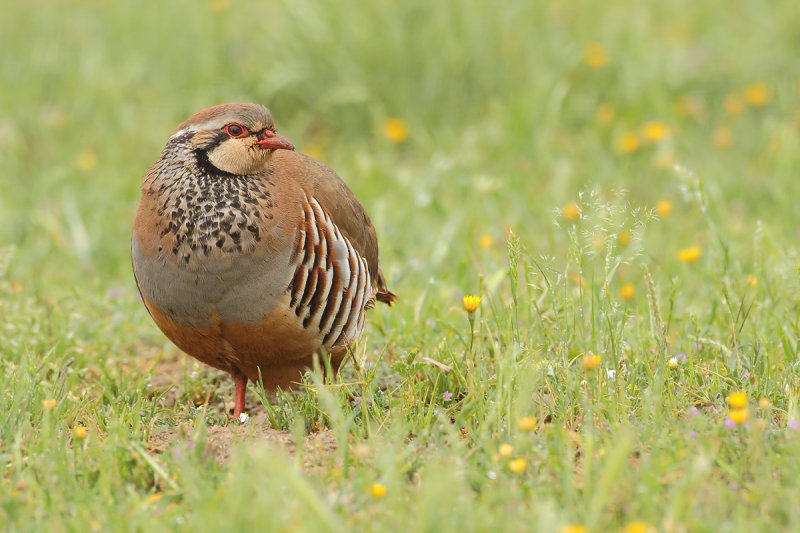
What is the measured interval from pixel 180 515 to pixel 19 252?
11.5 ft

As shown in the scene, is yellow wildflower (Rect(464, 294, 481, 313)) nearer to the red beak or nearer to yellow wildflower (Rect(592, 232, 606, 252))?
yellow wildflower (Rect(592, 232, 606, 252))

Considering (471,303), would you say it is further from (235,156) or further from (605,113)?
(605,113)

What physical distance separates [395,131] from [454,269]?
6.11 ft

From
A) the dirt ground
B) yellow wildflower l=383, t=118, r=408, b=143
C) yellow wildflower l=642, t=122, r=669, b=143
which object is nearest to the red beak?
the dirt ground

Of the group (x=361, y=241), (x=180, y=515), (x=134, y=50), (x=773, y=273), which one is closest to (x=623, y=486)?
(x=180, y=515)

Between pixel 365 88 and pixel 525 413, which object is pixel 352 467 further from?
pixel 365 88

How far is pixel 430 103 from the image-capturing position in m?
7.19

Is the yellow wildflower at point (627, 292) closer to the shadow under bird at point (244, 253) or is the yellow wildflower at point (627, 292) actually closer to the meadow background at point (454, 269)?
the meadow background at point (454, 269)

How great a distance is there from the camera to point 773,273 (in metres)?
4.61

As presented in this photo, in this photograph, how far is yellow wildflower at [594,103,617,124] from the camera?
275 inches

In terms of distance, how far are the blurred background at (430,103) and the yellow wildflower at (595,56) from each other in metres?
0.01

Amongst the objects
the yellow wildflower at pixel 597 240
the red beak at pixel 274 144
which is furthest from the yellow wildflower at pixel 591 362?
the red beak at pixel 274 144

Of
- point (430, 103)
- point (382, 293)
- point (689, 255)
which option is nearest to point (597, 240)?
point (689, 255)

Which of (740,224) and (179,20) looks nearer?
(740,224)
